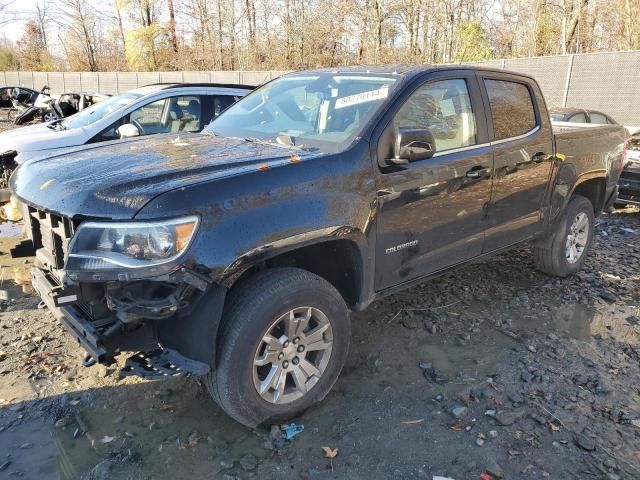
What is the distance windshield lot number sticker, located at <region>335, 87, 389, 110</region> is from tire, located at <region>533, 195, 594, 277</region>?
258 centimetres

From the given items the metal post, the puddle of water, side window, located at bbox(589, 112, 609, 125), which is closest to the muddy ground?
the puddle of water

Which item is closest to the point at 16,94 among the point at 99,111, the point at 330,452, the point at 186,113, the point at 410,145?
the point at 99,111

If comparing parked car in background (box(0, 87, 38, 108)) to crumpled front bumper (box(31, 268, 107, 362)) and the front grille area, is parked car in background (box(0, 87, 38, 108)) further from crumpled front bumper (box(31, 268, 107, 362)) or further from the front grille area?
crumpled front bumper (box(31, 268, 107, 362))

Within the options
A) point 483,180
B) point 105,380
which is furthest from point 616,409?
point 105,380

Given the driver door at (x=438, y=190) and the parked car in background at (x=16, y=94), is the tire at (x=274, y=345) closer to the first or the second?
the driver door at (x=438, y=190)

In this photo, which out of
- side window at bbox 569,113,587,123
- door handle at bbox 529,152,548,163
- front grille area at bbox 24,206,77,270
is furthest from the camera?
side window at bbox 569,113,587,123

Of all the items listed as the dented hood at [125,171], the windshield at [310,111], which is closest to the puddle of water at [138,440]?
the dented hood at [125,171]

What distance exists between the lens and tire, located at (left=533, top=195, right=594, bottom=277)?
504cm

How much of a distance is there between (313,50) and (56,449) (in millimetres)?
30219

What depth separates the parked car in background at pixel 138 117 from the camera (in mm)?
6488

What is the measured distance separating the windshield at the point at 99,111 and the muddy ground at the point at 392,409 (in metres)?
3.25

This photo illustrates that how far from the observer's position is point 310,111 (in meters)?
3.68

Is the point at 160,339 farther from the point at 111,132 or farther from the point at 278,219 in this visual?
the point at 111,132

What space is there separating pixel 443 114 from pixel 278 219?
1.73m
